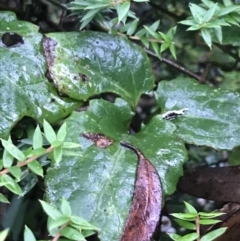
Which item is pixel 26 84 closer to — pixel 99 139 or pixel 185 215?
pixel 99 139

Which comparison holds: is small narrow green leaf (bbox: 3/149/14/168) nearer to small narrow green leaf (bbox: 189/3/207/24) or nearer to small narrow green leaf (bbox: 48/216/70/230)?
small narrow green leaf (bbox: 48/216/70/230)

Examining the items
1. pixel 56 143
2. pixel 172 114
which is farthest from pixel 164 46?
pixel 56 143

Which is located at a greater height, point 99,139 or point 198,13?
point 198,13

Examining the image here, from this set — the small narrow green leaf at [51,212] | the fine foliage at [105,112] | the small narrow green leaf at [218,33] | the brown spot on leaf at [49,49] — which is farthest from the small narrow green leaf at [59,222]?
the small narrow green leaf at [218,33]

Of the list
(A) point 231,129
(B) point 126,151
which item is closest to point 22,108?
(B) point 126,151

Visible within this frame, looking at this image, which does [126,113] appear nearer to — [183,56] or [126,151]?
[126,151]

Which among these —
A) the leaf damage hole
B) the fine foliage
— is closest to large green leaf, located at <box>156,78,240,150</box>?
the fine foliage
